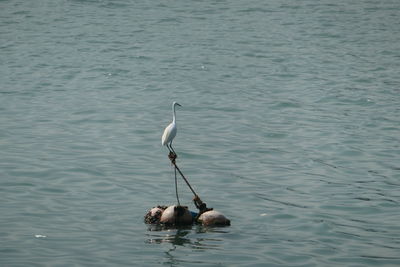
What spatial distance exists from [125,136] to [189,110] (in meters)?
4.36

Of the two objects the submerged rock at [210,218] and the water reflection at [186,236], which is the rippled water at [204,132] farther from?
the submerged rock at [210,218]

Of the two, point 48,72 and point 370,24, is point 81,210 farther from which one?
point 370,24

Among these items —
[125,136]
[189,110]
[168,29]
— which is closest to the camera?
[125,136]

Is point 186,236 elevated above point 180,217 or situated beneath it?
situated beneath

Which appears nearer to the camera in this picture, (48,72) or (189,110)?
(189,110)

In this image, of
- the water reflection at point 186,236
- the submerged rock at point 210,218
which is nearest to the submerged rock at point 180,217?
the submerged rock at point 210,218

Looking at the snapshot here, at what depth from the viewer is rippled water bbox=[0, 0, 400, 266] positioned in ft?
49.1

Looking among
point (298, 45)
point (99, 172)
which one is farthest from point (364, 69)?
point (99, 172)

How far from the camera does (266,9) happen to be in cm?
4938

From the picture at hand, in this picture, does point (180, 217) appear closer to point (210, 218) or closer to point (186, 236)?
point (186, 236)

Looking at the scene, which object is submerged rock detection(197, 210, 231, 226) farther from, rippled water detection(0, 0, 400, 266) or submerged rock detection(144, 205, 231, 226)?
rippled water detection(0, 0, 400, 266)

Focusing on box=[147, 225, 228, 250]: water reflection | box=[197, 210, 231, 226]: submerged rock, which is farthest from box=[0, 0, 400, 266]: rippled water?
box=[197, 210, 231, 226]: submerged rock

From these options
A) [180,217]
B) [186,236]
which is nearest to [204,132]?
[180,217]

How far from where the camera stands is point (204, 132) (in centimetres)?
2455
